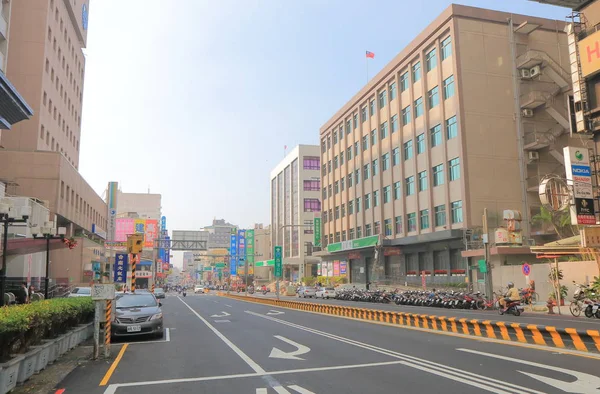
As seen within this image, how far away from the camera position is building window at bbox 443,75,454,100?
42281 millimetres

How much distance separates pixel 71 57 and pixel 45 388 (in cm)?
5532

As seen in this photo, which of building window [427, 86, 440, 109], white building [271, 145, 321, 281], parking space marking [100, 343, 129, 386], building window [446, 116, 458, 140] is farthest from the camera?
white building [271, 145, 321, 281]

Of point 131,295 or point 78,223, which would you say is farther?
point 78,223

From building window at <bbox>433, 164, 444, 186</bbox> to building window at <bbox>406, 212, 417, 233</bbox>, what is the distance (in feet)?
15.0

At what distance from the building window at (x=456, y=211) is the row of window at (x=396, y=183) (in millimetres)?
2198

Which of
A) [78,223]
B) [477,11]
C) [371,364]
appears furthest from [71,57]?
[371,364]

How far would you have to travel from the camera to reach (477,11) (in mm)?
42250

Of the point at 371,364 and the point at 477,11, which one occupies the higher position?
the point at 477,11

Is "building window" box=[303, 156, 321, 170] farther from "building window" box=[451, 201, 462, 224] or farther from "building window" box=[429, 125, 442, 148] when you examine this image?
"building window" box=[451, 201, 462, 224]

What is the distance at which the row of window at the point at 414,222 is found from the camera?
41469 mm

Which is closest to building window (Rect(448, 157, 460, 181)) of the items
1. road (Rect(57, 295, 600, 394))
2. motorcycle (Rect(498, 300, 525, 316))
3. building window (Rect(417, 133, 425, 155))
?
building window (Rect(417, 133, 425, 155))

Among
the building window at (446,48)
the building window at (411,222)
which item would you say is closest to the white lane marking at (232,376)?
the building window at (446,48)

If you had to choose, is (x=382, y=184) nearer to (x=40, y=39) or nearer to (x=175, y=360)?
(x=40, y=39)

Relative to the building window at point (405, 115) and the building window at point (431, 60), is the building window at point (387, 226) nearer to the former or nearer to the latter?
the building window at point (405, 115)
